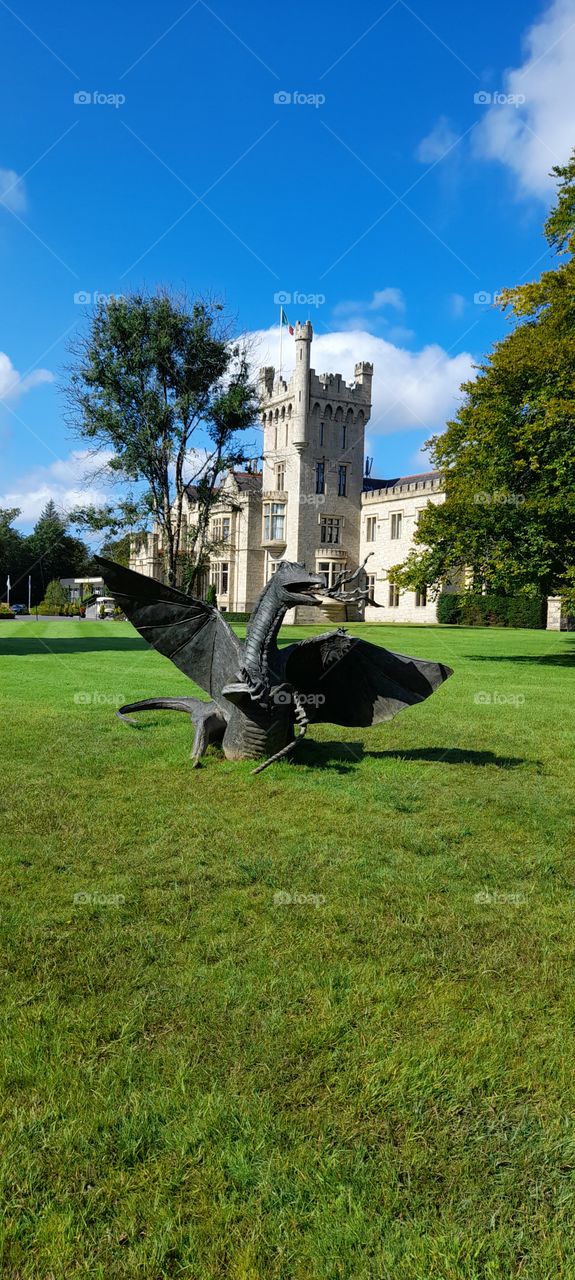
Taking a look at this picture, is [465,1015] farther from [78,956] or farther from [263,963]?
[78,956]

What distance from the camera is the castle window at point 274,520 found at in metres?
51.8

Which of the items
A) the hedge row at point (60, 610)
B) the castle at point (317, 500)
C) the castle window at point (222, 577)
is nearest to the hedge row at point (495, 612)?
the castle at point (317, 500)

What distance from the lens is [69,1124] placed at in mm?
2340

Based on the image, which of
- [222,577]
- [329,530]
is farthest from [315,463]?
[222,577]

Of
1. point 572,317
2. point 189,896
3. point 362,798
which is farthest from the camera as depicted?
point 572,317

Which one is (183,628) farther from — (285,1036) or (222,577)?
(222,577)

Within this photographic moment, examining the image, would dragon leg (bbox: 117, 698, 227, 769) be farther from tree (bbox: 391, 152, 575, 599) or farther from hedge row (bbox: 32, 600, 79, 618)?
hedge row (bbox: 32, 600, 79, 618)

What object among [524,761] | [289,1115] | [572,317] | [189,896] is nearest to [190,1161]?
[289,1115]

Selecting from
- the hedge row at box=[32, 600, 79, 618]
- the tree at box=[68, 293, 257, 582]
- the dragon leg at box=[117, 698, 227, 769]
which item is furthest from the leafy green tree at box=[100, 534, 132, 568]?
the dragon leg at box=[117, 698, 227, 769]

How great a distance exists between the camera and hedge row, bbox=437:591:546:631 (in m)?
42.2

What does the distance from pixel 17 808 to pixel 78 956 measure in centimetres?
255

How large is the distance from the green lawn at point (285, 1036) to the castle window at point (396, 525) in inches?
1793

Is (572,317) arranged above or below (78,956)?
above

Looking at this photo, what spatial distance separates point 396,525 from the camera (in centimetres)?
5081
